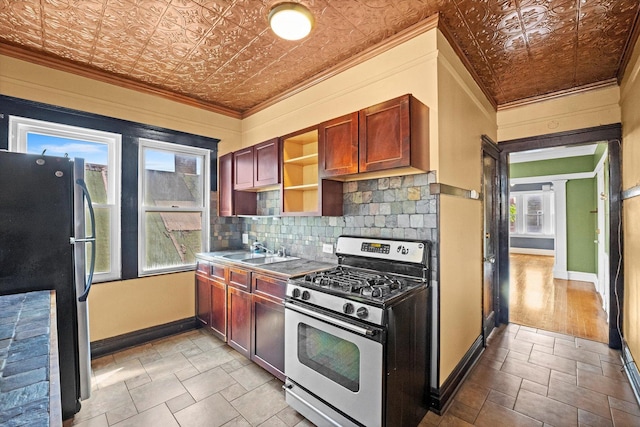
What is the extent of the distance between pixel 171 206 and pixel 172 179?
13.2 inches

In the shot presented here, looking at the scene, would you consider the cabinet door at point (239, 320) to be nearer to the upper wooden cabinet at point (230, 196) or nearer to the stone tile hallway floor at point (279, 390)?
the stone tile hallway floor at point (279, 390)

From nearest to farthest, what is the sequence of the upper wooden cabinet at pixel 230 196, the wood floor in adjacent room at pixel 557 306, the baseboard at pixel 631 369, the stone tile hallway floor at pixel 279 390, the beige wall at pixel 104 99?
1. the stone tile hallway floor at pixel 279 390
2. the baseboard at pixel 631 369
3. the beige wall at pixel 104 99
4. the wood floor in adjacent room at pixel 557 306
5. the upper wooden cabinet at pixel 230 196

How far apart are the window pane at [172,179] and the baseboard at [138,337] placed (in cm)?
142

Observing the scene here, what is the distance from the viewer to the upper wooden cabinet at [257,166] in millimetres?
3051

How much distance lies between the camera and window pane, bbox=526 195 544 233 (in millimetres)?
9367

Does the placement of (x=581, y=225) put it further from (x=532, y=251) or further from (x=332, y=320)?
(x=332, y=320)

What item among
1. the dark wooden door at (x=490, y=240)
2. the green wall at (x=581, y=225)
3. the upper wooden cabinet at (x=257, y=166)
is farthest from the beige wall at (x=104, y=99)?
the green wall at (x=581, y=225)

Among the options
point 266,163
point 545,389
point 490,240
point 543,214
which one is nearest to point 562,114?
point 490,240

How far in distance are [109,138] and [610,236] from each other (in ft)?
17.7

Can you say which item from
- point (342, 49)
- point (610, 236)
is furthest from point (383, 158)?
point (610, 236)

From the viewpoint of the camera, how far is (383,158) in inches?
83.8

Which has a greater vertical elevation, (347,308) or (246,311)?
(347,308)

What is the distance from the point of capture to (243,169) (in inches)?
138

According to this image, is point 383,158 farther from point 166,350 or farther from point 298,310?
point 166,350
